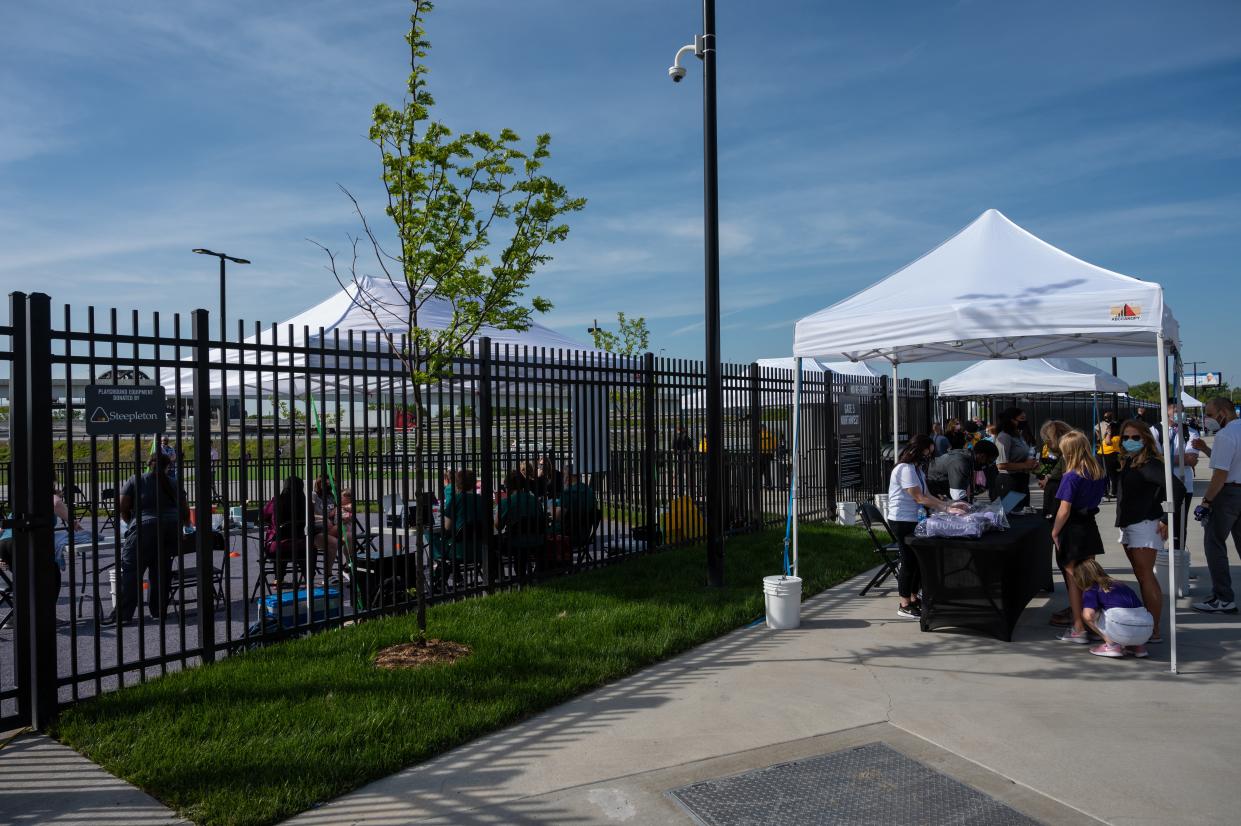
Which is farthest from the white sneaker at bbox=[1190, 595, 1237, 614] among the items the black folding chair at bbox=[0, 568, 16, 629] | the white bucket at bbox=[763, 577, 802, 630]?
the black folding chair at bbox=[0, 568, 16, 629]

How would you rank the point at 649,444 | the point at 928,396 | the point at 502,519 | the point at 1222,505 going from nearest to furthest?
the point at 1222,505 → the point at 502,519 → the point at 649,444 → the point at 928,396

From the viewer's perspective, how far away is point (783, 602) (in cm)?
711

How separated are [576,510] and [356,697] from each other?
4.26m

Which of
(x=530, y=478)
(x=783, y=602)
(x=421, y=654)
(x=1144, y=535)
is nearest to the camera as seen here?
(x=421, y=654)

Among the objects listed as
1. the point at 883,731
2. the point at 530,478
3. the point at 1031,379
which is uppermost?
the point at 1031,379

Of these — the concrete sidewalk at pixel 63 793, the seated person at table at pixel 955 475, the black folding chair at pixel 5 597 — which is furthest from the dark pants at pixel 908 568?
the black folding chair at pixel 5 597

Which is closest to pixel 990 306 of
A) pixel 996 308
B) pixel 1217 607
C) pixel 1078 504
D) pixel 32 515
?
pixel 996 308

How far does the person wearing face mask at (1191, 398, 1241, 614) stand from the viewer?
23.2 feet

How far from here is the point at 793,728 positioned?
486 cm

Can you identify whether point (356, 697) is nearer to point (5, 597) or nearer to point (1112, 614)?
point (5, 597)

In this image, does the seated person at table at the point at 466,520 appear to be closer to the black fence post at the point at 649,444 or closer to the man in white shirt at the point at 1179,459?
the black fence post at the point at 649,444

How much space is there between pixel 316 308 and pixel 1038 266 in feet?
29.5

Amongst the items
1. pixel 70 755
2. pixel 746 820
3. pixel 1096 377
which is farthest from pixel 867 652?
pixel 1096 377

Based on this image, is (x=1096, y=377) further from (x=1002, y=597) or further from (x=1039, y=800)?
(x=1039, y=800)
